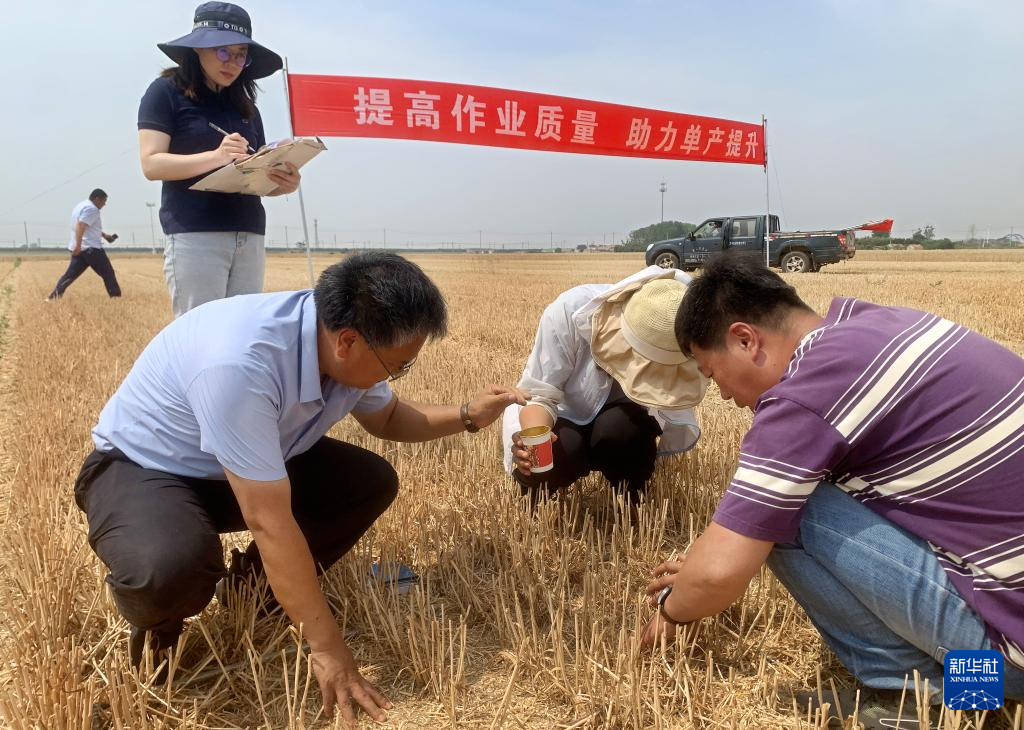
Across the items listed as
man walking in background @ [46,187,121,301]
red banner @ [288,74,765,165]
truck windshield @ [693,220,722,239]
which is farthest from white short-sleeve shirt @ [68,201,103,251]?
truck windshield @ [693,220,722,239]

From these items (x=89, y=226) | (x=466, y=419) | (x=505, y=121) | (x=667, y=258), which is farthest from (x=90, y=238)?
(x=667, y=258)

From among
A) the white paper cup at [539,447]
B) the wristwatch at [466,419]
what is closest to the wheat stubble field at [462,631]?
the white paper cup at [539,447]

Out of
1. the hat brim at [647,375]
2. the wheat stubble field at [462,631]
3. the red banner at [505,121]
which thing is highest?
the red banner at [505,121]

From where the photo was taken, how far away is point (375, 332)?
1889 mm

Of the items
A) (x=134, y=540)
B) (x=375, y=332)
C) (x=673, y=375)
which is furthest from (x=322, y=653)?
(x=673, y=375)

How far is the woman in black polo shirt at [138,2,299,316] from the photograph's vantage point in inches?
126

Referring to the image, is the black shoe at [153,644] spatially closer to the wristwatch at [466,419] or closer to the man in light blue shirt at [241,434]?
the man in light blue shirt at [241,434]

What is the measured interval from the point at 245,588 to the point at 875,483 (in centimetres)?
194

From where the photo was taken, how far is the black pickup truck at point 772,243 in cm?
1875

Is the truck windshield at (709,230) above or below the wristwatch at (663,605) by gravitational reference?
above

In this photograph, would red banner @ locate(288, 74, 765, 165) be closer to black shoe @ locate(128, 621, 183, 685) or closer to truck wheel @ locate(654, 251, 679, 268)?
black shoe @ locate(128, 621, 183, 685)

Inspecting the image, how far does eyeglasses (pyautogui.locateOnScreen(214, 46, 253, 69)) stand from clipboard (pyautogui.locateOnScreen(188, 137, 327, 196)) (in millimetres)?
396

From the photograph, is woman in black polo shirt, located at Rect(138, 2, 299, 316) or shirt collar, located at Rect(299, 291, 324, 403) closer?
shirt collar, located at Rect(299, 291, 324, 403)

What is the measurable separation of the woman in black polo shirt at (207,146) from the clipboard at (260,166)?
0.05m
